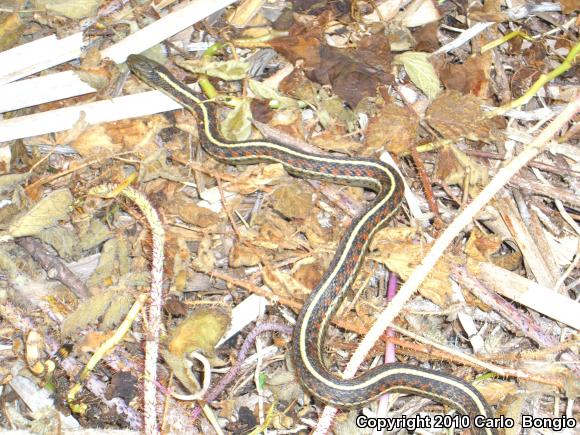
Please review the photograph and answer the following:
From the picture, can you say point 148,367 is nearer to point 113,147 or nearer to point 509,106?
point 113,147

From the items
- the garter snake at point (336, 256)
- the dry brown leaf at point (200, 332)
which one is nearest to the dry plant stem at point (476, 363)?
the garter snake at point (336, 256)

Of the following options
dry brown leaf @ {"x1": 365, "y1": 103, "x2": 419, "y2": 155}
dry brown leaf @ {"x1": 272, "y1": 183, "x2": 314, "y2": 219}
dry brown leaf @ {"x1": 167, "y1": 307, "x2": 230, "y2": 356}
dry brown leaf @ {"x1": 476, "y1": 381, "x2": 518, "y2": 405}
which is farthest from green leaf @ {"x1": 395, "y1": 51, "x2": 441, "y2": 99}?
dry brown leaf @ {"x1": 167, "y1": 307, "x2": 230, "y2": 356}

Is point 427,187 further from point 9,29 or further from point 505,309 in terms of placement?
point 9,29

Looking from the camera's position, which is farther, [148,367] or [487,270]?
[487,270]

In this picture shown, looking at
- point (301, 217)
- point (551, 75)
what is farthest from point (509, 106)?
point (301, 217)

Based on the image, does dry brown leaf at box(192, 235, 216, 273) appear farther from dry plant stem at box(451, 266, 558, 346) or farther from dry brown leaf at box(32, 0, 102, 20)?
dry brown leaf at box(32, 0, 102, 20)
